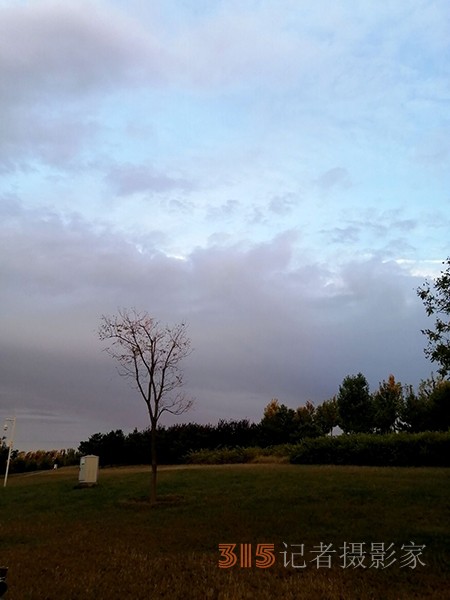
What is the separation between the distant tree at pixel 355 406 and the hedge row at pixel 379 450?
1703 cm

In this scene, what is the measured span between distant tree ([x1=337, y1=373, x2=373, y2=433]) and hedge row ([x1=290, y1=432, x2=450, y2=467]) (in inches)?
670

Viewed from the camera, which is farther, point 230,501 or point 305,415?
point 305,415

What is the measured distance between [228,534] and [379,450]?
14.1 metres

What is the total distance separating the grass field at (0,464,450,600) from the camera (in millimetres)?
7887

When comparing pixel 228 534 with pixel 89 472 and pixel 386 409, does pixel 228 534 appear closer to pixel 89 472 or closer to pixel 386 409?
pixel 89 472

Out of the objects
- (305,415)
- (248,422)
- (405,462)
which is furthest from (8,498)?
(305,415)

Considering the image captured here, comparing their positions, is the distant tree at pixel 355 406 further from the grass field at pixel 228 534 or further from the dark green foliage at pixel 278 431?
the grass field at pixel 228 534

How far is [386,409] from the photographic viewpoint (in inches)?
1635

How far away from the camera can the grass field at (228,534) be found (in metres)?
7.89

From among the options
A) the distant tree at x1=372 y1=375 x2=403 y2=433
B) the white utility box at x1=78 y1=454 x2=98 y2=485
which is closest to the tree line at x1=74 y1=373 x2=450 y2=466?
the distant tree at x1=372 y1=375 x2=403 y2=433

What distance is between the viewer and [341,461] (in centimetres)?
2448

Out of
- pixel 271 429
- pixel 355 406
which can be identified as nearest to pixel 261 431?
pixel 271 429

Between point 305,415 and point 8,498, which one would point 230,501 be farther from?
point 305,415

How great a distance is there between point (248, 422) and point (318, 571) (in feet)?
89.7
